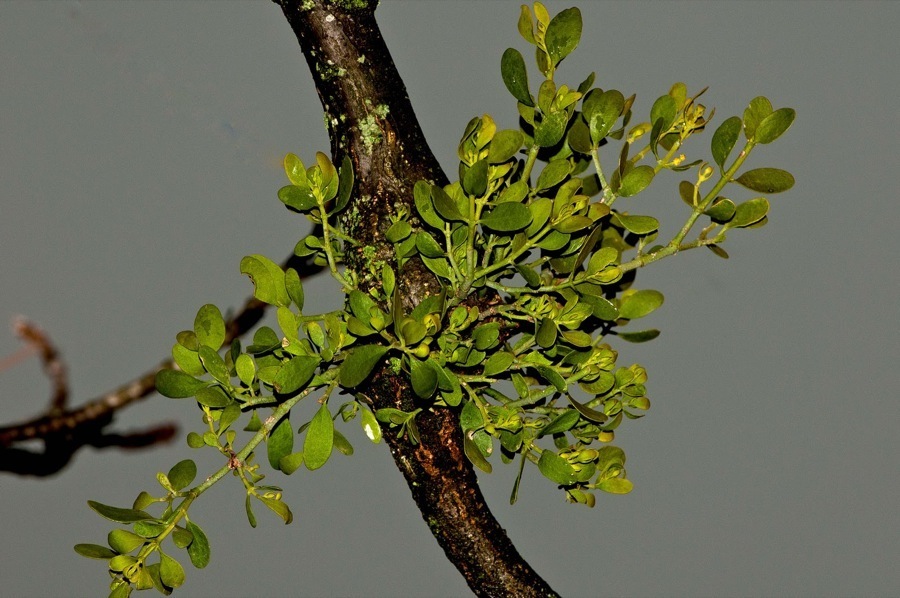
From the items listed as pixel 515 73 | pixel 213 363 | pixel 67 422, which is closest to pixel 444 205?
pixel 515 73

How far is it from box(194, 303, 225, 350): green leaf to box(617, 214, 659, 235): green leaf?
38 cm

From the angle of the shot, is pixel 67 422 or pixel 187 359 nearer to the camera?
pixel 187 359

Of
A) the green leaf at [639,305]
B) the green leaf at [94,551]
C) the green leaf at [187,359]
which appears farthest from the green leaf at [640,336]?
the green leaf at [94,551]

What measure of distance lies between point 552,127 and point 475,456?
0.31 metres

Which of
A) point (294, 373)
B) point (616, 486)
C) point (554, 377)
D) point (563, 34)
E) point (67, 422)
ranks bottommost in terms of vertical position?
point (616, 486)

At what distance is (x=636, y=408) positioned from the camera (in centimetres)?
95

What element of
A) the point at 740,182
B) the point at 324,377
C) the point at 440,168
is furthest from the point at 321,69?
the point at 740,182

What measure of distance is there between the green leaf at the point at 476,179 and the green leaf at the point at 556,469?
0.28 m

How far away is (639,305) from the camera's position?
37.2 inches

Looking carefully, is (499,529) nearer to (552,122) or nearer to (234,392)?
(234,392)

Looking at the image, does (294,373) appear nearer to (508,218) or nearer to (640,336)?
(508,218)

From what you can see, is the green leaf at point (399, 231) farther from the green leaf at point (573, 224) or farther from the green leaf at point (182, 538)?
the green leaf at point (182, 538)

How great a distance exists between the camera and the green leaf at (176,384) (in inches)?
31.7

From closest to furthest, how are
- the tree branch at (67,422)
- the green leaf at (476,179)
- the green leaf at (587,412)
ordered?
the green leaf at (476,179) < the green leaf at (587,412) < the tree branch at (67,422)
